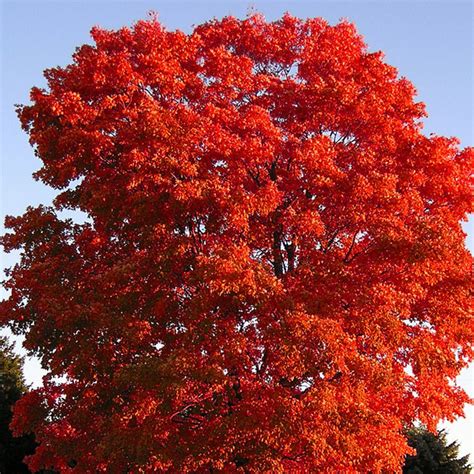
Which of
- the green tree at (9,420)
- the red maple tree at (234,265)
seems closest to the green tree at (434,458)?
the red maple tree at (234,265)

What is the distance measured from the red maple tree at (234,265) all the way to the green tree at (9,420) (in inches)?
738

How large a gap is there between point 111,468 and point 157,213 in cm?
625

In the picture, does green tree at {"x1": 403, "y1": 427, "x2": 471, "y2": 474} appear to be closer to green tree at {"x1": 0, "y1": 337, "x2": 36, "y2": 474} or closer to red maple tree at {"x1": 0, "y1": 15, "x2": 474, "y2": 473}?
red maple tree at {"x1": 0, "y1": 15, "x2": 474, "y2": 473}

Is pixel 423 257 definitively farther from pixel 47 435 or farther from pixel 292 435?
pixel 47 435

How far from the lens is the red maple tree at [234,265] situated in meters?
15.0

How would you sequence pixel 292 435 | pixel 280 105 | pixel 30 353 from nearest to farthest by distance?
1. pixel 292 435
2. pixel 30 353
3. pixel 280 105

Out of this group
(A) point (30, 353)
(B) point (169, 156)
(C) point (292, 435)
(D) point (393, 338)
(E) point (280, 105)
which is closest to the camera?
(C) point (292, 435)

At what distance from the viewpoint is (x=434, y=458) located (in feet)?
115

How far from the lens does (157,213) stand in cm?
1702

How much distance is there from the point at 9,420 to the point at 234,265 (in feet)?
91.2

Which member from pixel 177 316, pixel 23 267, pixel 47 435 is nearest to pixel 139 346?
pixel 177 316

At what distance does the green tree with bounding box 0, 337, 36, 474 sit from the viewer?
36.8 meters

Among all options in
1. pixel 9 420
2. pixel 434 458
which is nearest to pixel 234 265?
pixel 434 458

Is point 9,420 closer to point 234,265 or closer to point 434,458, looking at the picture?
point 434,458
